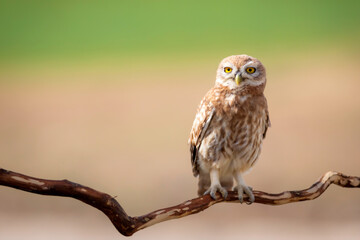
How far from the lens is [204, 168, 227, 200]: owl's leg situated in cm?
203

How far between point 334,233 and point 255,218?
2.11 feet

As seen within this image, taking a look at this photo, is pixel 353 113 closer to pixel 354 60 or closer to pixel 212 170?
pixel 354 60

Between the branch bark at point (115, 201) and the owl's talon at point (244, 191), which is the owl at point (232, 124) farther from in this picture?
the branch bark at point (115, 201)

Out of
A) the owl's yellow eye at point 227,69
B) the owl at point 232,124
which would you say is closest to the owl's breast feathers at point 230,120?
the owl at point 232,124

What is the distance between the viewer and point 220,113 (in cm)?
204

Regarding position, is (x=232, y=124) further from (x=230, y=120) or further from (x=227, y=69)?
(x=227, y=69)

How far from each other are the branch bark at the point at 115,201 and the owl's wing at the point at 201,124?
312 mm

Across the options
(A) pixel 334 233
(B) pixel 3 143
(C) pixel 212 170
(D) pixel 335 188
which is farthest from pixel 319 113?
(B) pixel 3 143

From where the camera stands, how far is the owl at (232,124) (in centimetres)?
193

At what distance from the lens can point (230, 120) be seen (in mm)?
2043

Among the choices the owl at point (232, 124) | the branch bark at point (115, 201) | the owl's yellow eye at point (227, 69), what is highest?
the owl's yellow eye at point (227, 69)

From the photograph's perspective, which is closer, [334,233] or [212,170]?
[212,170]

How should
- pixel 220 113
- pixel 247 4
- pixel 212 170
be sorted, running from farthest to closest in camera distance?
1. pixel 247 4
2. pixel 212 170
3. pixel 220 113

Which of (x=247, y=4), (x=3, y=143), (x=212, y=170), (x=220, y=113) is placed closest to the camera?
(x=220, y=113)
